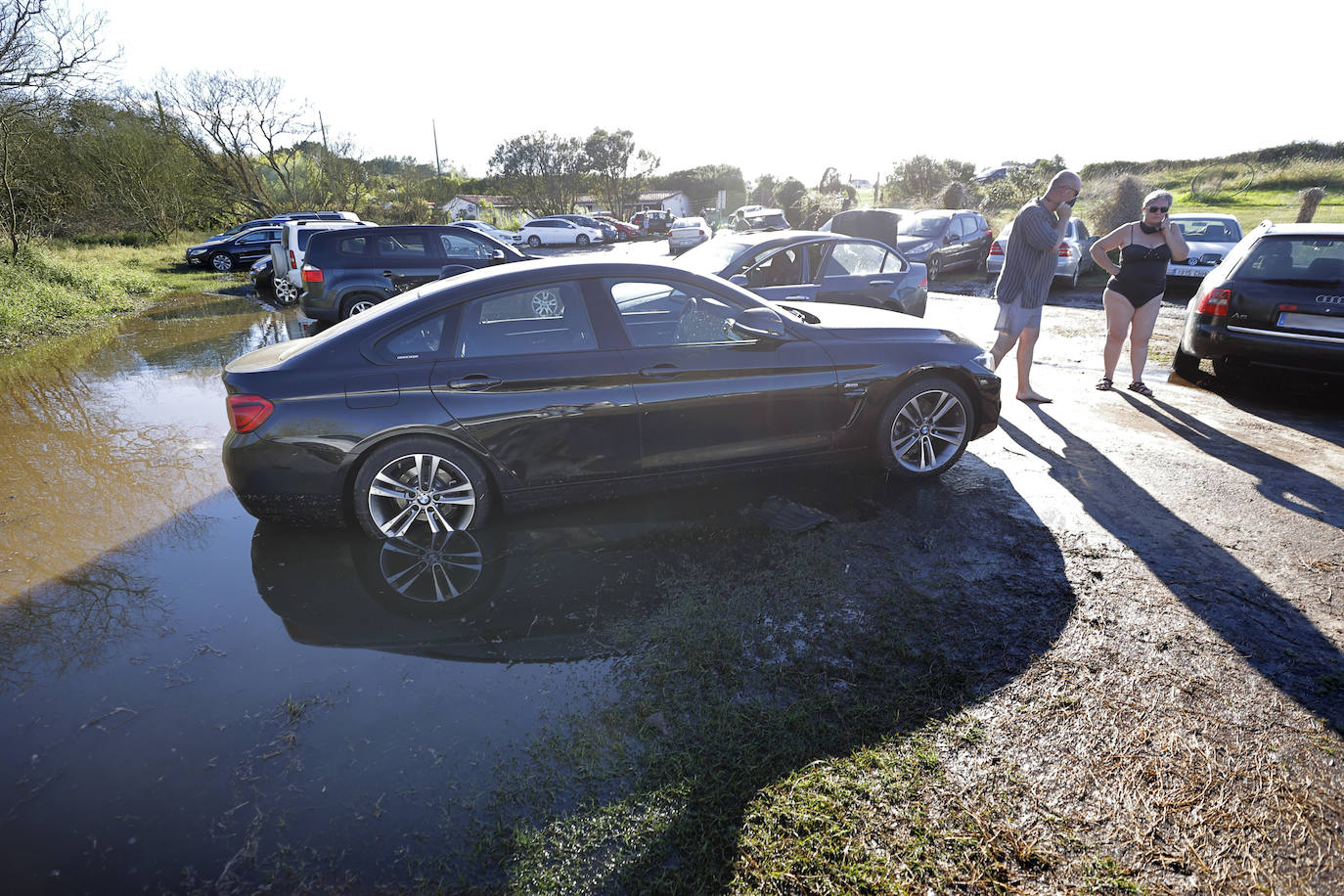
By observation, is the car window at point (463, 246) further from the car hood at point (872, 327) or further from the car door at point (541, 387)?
the car door at point (541, 387)

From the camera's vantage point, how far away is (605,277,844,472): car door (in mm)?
4008

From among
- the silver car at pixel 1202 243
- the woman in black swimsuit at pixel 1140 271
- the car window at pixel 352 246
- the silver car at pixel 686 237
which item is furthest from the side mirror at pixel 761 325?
the silver car at pixel 686 237

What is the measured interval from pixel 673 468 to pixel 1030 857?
2.57 m

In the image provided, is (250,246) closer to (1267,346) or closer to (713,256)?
(713,256)

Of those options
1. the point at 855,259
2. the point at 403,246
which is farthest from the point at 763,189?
the point at 855,259

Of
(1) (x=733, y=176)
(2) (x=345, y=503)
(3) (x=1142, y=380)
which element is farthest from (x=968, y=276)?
(1) (x=733, y=176)

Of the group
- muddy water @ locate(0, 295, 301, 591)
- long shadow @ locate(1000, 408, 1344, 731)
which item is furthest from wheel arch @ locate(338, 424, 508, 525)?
long shadow @ locate(1000, 408, 1344, 731)

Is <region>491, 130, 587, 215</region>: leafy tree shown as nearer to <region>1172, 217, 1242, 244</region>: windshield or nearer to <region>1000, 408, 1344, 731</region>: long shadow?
<region>1172, 217, 1242, 244</region>: windshield

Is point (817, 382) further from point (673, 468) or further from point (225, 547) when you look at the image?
point (225, 547)

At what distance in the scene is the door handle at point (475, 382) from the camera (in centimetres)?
374

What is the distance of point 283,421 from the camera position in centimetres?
356

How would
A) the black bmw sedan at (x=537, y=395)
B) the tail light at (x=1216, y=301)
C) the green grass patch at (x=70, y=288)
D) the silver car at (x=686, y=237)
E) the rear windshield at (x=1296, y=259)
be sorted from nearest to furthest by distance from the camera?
the black bmw sedan at (x=537, y=395) → the rear windshield at (x=1296, y=259) → the tail light at (x=1216, y=301) → the green grass patch at (x=70, y=288) → the silver car at (x=686, y=237)

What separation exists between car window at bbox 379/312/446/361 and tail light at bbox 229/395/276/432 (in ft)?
2.11

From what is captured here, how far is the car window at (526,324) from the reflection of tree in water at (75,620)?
2024mm
